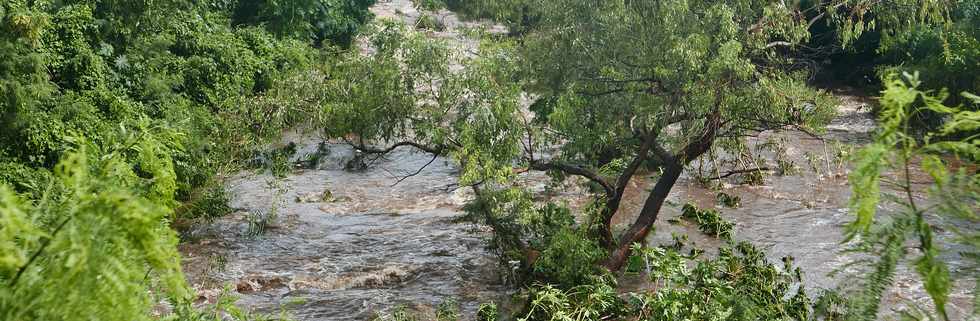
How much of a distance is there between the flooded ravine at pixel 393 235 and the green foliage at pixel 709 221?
0.17 meters

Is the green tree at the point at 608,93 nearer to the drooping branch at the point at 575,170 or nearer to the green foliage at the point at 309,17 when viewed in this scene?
the drooping branch at the point at 575,170

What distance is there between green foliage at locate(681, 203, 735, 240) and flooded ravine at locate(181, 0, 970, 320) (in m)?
0.17

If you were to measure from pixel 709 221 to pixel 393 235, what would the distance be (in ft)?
15.4

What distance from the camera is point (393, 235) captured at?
46.0ft

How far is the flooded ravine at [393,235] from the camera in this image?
1141 centimetres

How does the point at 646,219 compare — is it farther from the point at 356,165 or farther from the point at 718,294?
the point at 356,165

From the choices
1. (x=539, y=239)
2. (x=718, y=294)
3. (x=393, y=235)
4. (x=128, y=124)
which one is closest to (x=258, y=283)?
(x=393, y=235)

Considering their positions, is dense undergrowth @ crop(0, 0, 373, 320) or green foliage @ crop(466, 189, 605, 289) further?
green foliage @ crop(466, 189, 605, 289)

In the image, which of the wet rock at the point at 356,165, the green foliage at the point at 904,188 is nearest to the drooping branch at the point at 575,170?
the green foliage at the point at 904,188

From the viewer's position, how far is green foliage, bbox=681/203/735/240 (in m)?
13.4

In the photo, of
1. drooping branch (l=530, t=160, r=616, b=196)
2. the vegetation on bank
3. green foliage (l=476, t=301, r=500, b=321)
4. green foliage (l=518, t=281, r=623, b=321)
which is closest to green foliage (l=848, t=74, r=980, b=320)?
the vegetation on bank

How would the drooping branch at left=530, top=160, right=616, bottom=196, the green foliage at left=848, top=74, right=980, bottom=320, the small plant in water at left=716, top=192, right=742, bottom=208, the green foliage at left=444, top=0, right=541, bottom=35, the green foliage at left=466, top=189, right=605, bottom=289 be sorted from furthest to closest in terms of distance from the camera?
the small plant in water at left=716, top=192, right=742, bottom=208 < the green foliage at left=444, top=0, right=541, bottom=35 < the drooping branch at left=530, top=160, right=616, bottom=196 < the green foliage at left=466, top=189, right=605, bottom=289 < the green foliage at left=848, top=74, right=980, bottom=320

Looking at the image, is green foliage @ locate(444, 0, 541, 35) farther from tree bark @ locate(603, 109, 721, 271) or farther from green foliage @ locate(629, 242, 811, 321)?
green foliage @ locate(629, 242, 811, 321)

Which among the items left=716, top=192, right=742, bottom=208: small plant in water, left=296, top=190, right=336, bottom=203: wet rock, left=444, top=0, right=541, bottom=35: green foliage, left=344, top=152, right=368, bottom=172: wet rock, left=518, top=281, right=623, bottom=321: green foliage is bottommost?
left=296, top=190, right=336, bottom=203: wet rock
